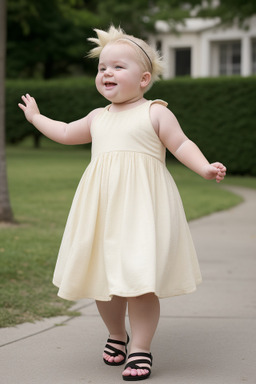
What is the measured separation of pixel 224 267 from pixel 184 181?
944 centimetres

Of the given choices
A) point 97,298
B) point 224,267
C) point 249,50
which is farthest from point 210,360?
point 249,50

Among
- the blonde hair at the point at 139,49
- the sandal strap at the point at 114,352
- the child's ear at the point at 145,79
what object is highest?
the blonde hair at the point at 139,49

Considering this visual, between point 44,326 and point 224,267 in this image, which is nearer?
A: point 44,326

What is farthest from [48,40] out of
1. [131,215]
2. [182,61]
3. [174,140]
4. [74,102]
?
[131,215]

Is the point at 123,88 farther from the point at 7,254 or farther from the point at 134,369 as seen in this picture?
the point at 7,254

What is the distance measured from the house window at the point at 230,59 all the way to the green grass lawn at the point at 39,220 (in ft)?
43.3

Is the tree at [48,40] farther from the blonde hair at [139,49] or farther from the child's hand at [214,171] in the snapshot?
the child's hand at [214,171]

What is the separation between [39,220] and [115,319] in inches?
228

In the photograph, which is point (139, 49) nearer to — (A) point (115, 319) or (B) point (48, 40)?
(A) point (115, 319)

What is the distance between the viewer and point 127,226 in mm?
3561

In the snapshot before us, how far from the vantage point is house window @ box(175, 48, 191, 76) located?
35.3 metres

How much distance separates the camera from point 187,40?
1345 inches

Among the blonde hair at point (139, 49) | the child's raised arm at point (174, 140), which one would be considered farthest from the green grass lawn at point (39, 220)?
the blonde hair at point (139, 49)

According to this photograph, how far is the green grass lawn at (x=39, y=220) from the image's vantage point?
5129mm
